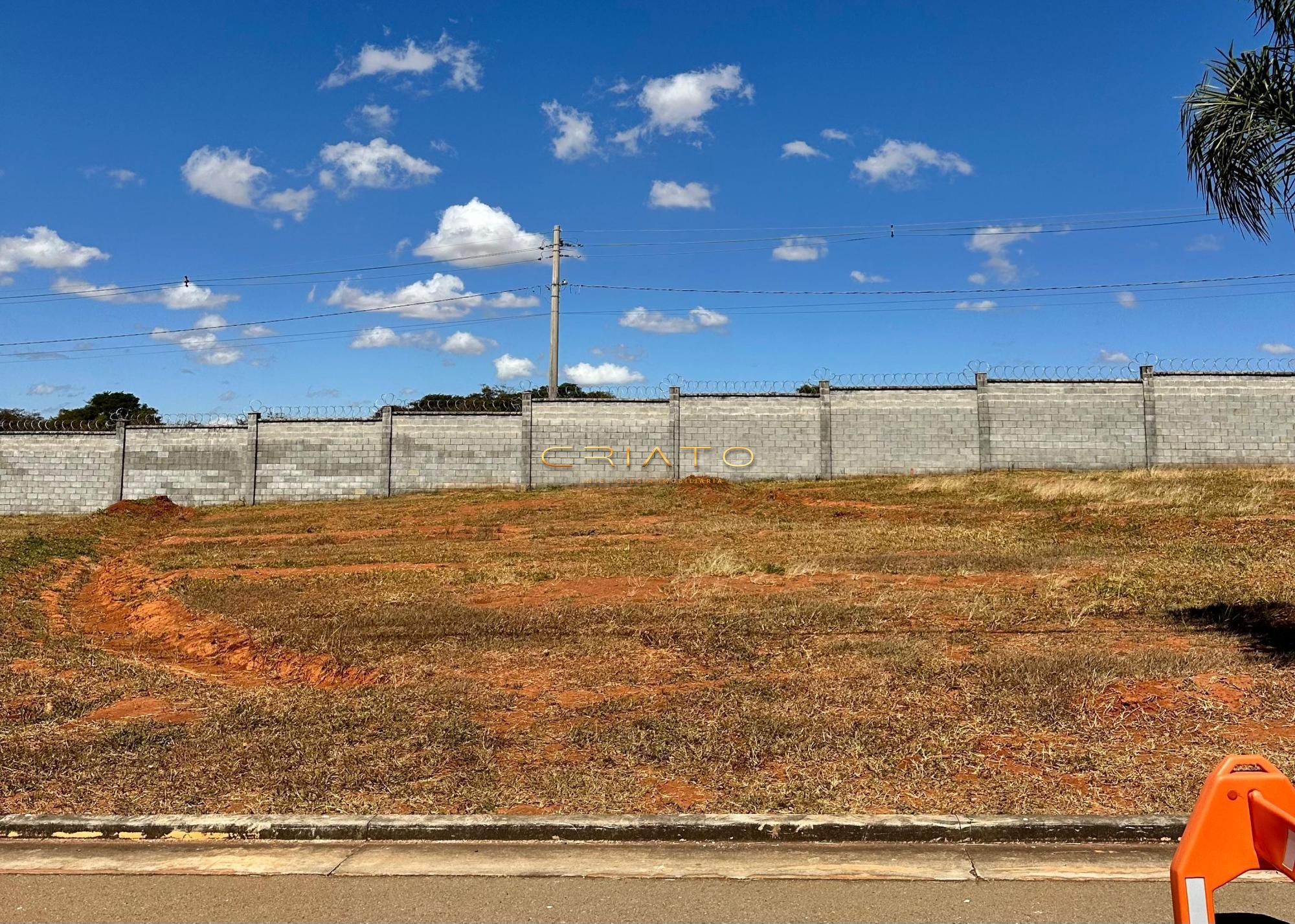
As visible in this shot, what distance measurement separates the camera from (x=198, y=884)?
13.8 ft

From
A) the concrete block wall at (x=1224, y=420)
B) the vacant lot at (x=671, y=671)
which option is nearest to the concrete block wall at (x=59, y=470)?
the vacant lot at (x=671, y=671)

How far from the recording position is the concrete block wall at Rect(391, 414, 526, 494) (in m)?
28.8

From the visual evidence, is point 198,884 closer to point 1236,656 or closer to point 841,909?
point 841,909

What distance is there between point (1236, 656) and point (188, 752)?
866cm

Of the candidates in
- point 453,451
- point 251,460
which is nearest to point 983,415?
point 453,451

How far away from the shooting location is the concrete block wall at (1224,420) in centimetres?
2648

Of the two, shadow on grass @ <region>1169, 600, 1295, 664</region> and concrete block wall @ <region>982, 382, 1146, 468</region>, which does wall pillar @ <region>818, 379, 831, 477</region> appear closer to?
concrete block wall @ <region>982, 382, 1146, 468</region>

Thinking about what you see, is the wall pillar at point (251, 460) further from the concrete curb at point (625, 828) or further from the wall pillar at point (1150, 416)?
the wall pillar at point (1150, 416)

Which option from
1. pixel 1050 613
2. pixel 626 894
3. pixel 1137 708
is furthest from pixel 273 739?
pixel 1050 613

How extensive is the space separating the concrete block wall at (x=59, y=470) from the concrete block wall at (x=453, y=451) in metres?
9.71

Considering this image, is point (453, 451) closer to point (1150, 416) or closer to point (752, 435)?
point (752, 435)

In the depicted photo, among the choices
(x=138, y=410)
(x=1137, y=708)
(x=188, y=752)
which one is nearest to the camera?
(x=188, y=752)

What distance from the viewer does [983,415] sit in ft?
90.4

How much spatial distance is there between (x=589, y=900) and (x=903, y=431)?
25628 mm
